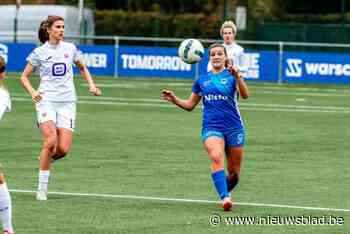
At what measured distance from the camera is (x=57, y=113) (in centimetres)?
1508

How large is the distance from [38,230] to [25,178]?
446 centimetres

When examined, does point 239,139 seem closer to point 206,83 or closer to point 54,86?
point 206,83

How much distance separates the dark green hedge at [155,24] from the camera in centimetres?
5388

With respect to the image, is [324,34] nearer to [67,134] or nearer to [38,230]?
[67,134]

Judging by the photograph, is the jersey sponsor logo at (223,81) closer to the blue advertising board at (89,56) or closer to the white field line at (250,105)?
the white field line at (250,105)

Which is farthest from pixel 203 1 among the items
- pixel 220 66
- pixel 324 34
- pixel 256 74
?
pixel 220 66

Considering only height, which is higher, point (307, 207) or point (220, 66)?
point (220, 66)

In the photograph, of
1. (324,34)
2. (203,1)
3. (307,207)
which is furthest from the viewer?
(203,1)

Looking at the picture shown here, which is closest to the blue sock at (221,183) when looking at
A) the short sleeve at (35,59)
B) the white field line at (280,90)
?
the short sleeve at (35,59)

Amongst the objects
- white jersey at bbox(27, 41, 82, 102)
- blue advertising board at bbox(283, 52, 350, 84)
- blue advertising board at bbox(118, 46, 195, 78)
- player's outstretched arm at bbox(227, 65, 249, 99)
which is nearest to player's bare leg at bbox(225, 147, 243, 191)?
player's outstretched arm at bbox(227, 65, 249, 99)

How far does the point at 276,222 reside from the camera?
12.8 m

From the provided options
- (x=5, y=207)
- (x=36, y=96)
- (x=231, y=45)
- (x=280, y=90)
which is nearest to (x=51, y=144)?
(x=36, y=96)

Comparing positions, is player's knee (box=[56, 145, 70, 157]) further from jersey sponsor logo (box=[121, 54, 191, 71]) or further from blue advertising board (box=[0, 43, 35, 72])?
blue advertising board (box=[0, 43, 35, 72])

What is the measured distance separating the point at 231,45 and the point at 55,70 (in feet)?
24.7
